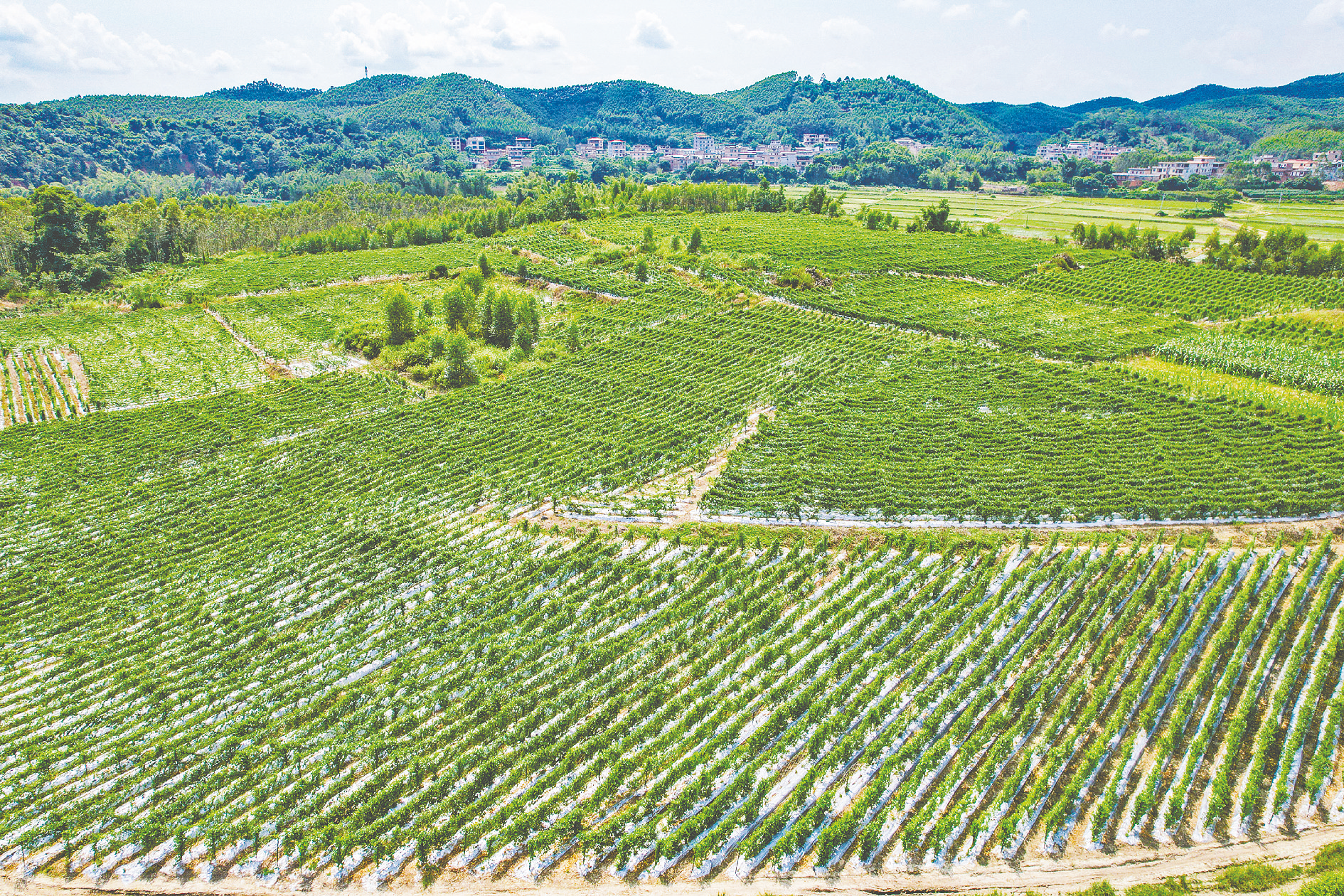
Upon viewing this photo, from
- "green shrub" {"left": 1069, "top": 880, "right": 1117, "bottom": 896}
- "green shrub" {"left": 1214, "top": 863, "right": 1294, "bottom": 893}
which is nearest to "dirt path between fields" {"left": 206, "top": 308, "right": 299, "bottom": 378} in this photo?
"green shrub" {"left": 1069, "top": 880, "right": 1117, "bottom": 896}

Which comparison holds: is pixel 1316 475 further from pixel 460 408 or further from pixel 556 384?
pixel 460 408

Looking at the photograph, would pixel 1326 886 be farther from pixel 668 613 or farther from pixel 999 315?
pixel 999 315

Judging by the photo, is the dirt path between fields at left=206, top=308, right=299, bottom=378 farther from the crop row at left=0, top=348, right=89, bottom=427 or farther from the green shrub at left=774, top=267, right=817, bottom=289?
the green shrub at left=774, top=267, right=817, bottom=289

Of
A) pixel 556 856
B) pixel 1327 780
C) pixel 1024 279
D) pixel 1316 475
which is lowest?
pixel 556 856

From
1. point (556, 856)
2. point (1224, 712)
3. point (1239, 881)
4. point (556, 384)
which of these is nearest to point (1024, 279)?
point (556, 384)

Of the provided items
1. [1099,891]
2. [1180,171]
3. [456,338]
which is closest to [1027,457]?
[1099,891]

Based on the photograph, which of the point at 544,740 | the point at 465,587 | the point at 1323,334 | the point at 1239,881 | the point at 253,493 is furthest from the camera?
the point at 1323,334
